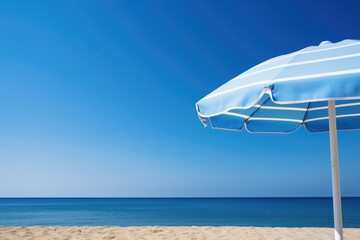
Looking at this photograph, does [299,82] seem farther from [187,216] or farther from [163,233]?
[187,216]

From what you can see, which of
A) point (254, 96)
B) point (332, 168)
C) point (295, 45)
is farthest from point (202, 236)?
point (295, 45)

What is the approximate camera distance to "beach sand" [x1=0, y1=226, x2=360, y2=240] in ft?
21.4

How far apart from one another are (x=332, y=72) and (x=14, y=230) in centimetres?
710

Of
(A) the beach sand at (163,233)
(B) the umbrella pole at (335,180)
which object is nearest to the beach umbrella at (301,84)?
(B) the umbrella pole at (335,180)

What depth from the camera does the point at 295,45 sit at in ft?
56.0

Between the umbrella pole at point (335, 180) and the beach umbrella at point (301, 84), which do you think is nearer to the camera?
the beach umbrella at point (301, 84)

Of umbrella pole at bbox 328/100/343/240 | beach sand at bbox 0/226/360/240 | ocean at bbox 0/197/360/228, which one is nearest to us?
umbrella pole at bbox 328/100/343/240

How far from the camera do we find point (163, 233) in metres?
7.06

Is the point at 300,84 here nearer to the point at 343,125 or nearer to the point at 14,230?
the point at 343,125

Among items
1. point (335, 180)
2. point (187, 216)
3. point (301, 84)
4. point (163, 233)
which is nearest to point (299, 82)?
point (301, 84)

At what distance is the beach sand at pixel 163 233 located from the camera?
653 centimetres

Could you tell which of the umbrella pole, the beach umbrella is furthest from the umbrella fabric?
the umbrella pole

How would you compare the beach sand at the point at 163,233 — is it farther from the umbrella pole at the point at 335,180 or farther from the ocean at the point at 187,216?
the ocean at the point at 187,216

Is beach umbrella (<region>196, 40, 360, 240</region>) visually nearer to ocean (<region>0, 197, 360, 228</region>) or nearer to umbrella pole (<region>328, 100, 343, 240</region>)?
umbrella pole (<region>328, 100, 343, 240</region>)
